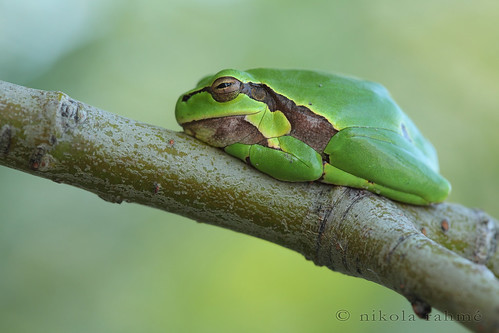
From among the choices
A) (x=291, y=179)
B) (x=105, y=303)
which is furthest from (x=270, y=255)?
(x=291, y=179)

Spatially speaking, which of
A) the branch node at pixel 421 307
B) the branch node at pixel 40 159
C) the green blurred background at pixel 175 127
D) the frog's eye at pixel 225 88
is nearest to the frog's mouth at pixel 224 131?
the frog's eye at pixel 225 88

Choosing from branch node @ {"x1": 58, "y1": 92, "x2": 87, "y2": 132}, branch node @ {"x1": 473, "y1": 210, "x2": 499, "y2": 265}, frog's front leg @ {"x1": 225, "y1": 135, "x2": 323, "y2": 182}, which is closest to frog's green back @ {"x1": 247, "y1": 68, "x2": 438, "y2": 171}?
frog's front leg @ {"x1": 225, "y1": 135, "x2": 323, "y2": 182}

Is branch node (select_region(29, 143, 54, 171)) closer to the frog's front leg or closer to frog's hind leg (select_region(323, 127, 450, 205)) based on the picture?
the frog's front leg

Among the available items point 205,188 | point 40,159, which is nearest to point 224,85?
point 205,188

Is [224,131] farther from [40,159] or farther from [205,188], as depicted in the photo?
[40,159]

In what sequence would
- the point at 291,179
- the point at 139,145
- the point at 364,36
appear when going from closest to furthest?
1. the point at 139,145
2. the point at 291,179
3. the point at 364,36

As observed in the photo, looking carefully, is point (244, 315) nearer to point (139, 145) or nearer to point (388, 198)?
point (388, 198)

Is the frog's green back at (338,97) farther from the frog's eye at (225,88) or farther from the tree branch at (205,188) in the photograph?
the tree branch at (205,188)

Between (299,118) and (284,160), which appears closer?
(284,160)
